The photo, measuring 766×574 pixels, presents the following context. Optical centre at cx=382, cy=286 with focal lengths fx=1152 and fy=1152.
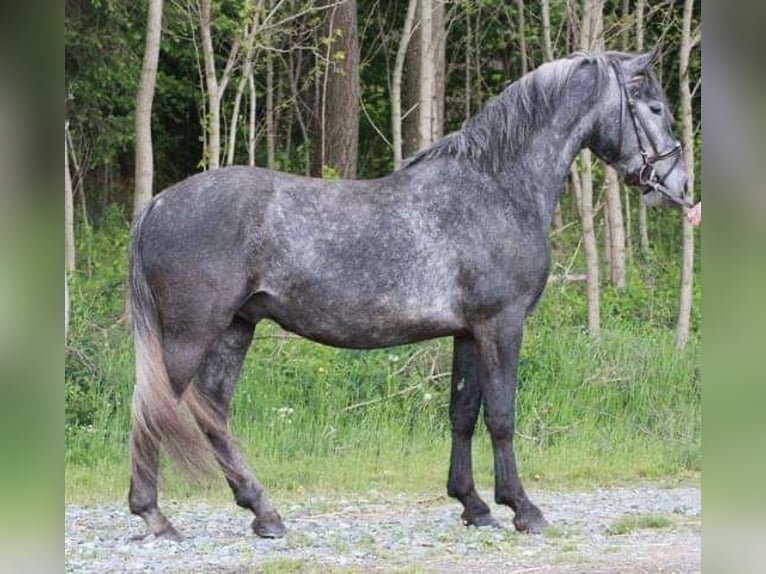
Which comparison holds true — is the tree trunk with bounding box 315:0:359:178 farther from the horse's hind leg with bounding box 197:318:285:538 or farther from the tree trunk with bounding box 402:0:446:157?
the horse's hind leg with bounding box 197:318:285:538

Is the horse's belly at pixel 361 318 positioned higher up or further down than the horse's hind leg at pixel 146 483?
higher up

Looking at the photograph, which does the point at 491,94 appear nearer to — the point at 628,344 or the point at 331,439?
the point at 628,344

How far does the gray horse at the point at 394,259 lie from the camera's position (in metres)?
5.28

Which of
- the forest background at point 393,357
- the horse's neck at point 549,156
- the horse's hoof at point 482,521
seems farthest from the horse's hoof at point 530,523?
the horse's neck at point 549,156

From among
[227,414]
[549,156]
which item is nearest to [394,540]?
[227,414]

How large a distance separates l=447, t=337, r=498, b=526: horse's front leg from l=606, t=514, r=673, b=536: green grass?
0.60 metres

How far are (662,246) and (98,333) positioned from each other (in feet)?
23.9

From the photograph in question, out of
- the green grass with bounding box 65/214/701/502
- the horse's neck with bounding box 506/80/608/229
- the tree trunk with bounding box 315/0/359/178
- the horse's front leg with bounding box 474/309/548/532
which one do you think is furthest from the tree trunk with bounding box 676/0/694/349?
the horse's front leg with bounding box 474/309/548/532

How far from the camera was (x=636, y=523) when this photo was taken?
5949 mm

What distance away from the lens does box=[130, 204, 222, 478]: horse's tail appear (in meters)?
5.15

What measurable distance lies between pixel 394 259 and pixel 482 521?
1.47 meters

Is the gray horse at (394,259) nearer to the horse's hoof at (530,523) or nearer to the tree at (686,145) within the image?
the horse's hoof at (530,523)
